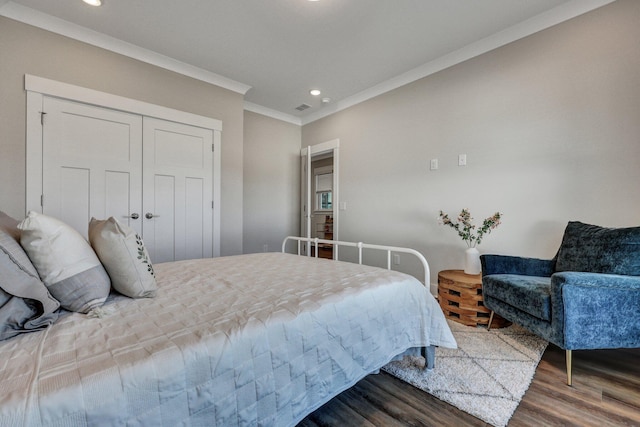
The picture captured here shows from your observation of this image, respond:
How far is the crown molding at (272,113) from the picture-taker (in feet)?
13.8

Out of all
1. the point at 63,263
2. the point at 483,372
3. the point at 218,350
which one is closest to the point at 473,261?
the point at 483,372

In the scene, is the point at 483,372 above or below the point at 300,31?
below

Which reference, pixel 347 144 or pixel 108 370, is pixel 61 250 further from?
pixel 347 144

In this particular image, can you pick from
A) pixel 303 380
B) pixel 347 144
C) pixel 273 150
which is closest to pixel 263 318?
pixel 303 380

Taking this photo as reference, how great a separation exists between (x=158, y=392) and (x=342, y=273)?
42.8 inches

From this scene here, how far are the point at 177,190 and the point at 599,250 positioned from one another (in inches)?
147

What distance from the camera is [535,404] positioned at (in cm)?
139

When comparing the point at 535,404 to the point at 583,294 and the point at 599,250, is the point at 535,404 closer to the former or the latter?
the point at 583,294

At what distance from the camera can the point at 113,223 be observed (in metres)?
1.26

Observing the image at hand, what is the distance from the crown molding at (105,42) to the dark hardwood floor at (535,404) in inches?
137

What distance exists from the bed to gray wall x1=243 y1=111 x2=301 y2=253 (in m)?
2.80

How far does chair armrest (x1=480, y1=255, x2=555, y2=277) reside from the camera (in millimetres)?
2228

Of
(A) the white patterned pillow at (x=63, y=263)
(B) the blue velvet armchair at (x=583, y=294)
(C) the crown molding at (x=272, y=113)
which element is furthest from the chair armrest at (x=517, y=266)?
(C) the crown molding at (x=272, y=113)

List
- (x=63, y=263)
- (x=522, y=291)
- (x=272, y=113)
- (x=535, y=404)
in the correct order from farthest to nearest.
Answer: (x=272, y=113) → (x=522, y=291) → (x=535, y=404) → (x=63, y=263)
